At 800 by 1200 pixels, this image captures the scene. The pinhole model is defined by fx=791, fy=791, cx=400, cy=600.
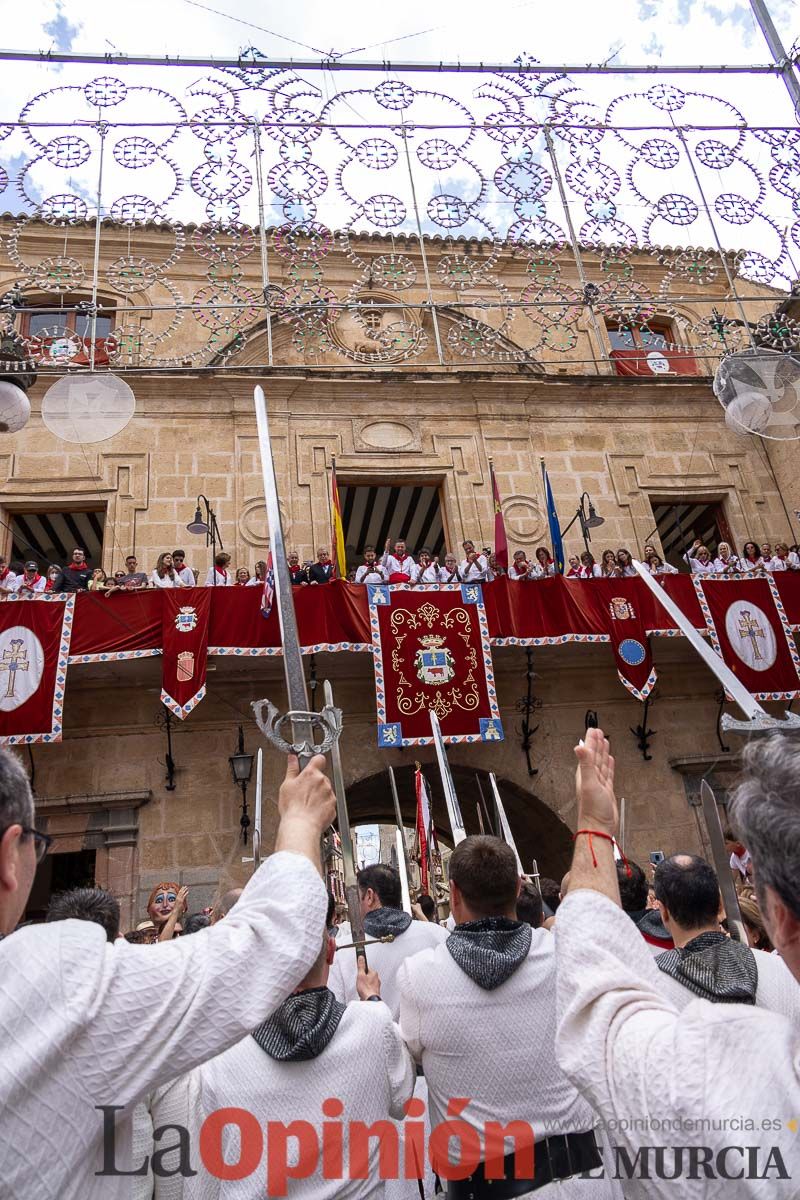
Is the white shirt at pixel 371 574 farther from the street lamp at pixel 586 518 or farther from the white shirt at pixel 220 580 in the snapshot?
the street lamp at pixel 586 518

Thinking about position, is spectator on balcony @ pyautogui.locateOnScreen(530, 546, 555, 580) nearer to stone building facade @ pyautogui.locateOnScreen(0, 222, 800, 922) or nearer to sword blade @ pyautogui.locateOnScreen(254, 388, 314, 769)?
stone building facade @ pyautogui.locateOnScreen(0, 222, 800, 922)

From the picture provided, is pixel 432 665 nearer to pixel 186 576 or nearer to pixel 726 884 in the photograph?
pixel 186 576

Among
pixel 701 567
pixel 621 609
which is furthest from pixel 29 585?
pixel 701 567

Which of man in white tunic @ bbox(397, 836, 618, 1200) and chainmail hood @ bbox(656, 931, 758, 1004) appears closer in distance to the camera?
chainmail hood @ bbox(656, 931, 758, 1004)

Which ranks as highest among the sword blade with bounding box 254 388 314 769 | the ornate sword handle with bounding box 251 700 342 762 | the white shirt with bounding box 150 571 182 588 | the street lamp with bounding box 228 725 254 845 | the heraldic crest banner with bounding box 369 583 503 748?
the white shirt with bounding box 150 571 182 588

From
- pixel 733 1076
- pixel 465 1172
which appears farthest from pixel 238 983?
pixel 465 1172

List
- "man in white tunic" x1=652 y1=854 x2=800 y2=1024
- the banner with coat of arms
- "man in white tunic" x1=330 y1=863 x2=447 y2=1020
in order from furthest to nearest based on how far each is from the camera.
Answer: the banner with coat of arms
"man in white tunic" x1=330 y1=863 x2=447 y2=1020
"man in white tunic" x1=652 y1=854 x2=800 y2=1024

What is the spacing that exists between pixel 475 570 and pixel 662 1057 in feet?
32.1

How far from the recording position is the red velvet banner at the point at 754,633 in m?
10.1

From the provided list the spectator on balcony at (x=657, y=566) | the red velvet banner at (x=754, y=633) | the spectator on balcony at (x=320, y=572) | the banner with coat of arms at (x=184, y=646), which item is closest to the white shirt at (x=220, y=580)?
the banner with coat of arms at (x=184, y=646)

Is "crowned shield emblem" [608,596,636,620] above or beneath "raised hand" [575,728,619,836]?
above

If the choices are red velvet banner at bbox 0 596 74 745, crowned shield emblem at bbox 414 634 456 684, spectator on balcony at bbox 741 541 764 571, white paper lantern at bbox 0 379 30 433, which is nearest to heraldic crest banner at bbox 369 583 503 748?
crowned shield emblem at bbox 414 634 456 684

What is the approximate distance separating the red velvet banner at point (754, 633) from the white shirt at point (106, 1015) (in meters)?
9.63

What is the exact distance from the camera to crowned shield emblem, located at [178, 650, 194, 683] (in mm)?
9188
